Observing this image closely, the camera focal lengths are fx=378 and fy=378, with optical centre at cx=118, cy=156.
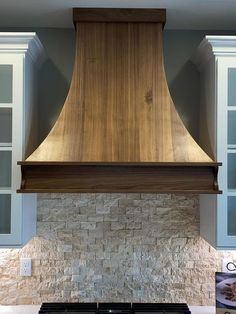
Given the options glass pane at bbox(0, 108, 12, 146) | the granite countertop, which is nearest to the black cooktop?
the granite countertop

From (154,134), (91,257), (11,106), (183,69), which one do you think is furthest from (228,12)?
(91,257)

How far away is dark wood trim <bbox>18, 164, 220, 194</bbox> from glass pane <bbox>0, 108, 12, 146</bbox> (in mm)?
217

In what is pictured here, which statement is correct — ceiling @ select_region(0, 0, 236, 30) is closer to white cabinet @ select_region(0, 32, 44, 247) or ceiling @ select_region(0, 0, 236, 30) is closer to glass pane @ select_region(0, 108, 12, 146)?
white cabinet @ select_region(0, 32, 44, 247)

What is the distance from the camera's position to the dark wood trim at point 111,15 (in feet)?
6.66

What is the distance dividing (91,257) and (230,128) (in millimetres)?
1083

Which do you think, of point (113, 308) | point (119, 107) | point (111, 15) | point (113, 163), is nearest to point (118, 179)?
point (113, 163)

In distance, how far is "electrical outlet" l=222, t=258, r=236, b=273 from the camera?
2211 mm

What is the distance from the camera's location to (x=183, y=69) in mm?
2312

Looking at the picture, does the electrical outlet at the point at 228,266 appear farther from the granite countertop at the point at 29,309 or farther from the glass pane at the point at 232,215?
the glass pane at the point at 232,215

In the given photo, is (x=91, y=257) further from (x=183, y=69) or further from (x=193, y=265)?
(x=183, y=69)

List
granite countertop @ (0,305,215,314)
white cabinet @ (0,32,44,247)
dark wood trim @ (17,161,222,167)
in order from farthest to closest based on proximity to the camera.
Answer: granite countertop @ (0,305,215,314) → white cabinet @ (0,32,44,247) → dark wood trim @ (17,161,222,167)

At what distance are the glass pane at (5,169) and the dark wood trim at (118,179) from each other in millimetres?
152

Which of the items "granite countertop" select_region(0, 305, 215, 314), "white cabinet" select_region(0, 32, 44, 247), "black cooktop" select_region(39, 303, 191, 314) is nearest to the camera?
"white cabinet" select_region(0, 32, 44, 247)

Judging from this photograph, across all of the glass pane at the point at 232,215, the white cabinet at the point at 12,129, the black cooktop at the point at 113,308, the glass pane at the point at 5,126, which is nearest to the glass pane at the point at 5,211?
the white cabinet at the point at 12,129
